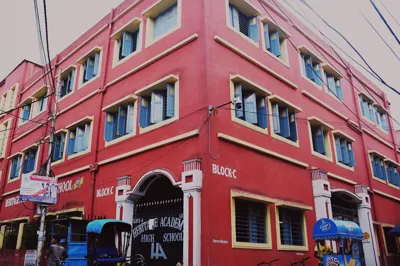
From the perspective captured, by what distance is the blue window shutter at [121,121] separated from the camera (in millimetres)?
12612

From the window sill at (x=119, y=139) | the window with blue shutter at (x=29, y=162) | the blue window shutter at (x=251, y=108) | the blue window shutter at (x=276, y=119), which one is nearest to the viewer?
the blue window shutter at (x=251, y=108)

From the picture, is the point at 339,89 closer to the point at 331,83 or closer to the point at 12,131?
the point at 331,83

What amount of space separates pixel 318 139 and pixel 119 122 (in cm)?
820

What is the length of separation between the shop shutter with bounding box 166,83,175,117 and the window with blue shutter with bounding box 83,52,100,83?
5.49 m

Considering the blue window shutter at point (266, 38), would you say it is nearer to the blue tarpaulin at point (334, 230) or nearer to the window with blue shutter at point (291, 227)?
the window with blue shutter at point (291, 227)

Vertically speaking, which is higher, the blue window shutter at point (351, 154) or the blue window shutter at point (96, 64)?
the blue window shutter at point (96, 64)

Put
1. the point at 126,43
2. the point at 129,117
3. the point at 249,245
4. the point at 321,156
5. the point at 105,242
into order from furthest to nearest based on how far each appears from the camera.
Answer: the point at 321,156
the point at 126,43
the point at 129,117
the point at 249,245
the point at 105,242

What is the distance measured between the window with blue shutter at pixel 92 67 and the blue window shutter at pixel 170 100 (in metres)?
5.48

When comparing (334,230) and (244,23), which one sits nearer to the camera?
(334,230)

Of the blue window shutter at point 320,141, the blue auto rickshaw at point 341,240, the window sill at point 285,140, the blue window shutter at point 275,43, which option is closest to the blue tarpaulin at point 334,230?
the blue auto rickshaw at point 341,240

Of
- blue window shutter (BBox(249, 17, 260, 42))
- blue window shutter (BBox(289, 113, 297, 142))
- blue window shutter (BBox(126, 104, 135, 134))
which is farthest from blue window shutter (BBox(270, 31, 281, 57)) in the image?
blue window shutter (BBox(126, 104, 135, 134))

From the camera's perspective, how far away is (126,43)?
45.3ft

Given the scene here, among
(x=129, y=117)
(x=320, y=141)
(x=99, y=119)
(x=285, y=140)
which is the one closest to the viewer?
(x=129, y=117)

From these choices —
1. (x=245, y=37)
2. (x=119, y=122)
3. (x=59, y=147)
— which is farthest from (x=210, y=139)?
(x=59, y=147)
